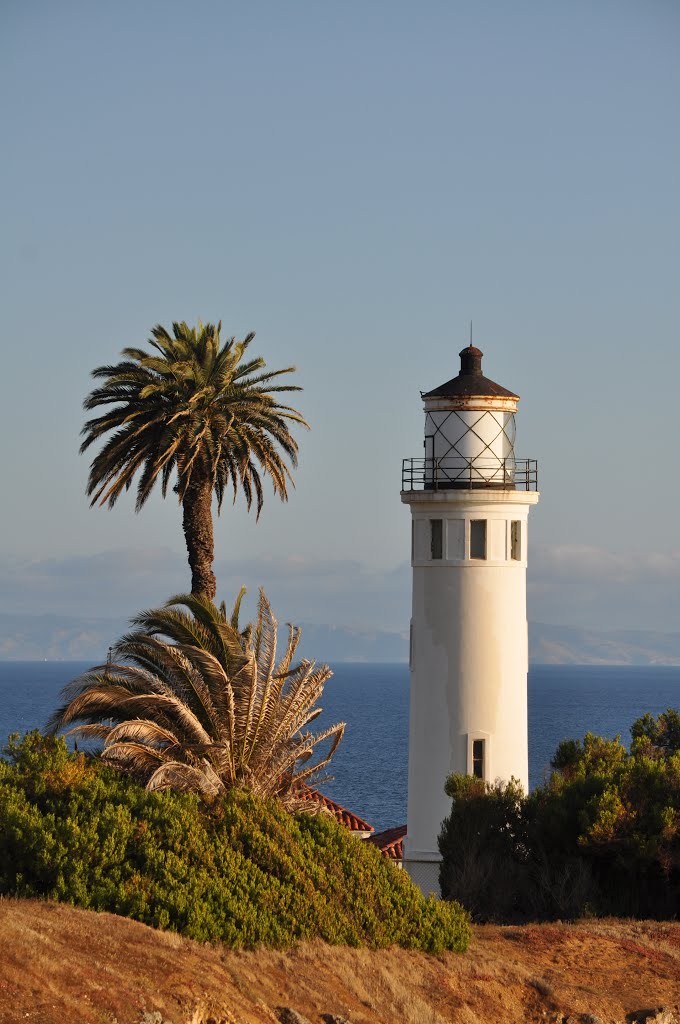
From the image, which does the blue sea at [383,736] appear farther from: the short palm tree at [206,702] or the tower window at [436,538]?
the short palm tree at [206,702]

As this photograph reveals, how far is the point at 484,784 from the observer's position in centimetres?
3198

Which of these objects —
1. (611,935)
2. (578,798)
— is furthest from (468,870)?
(611,935)

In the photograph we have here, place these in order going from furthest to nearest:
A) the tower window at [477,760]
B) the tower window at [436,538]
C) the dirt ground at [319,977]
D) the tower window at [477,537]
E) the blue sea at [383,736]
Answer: the blue sea at [383,736] → the tower window at [436,538] → the tower window at [477,537] → the tower window at [477,760] → the dirt ground at [319,977]

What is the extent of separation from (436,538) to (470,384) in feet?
12.6

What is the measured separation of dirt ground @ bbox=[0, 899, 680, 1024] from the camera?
15875 mm

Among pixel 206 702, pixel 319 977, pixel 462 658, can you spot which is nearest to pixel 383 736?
pixel 462 658

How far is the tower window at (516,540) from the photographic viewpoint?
112 ft

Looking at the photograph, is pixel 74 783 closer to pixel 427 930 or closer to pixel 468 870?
pixel 427 930

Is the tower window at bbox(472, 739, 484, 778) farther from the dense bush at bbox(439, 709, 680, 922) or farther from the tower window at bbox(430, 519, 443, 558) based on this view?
the tower window at bbox(430, 519, 443, 558)

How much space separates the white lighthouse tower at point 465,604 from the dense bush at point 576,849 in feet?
10.8

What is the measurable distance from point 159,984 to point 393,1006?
12.5 ft

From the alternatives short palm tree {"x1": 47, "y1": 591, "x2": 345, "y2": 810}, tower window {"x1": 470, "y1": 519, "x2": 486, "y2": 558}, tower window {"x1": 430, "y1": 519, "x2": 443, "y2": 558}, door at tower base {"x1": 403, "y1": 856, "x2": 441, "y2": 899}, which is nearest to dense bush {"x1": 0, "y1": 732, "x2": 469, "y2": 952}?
short palm tree {"x1": 47, "y1": 591, "x2": 345, "y2": 810}

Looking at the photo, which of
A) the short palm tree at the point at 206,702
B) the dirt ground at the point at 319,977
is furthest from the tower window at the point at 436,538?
the dirt ground at the point at 319,977

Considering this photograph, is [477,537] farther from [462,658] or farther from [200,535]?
[200,535]
